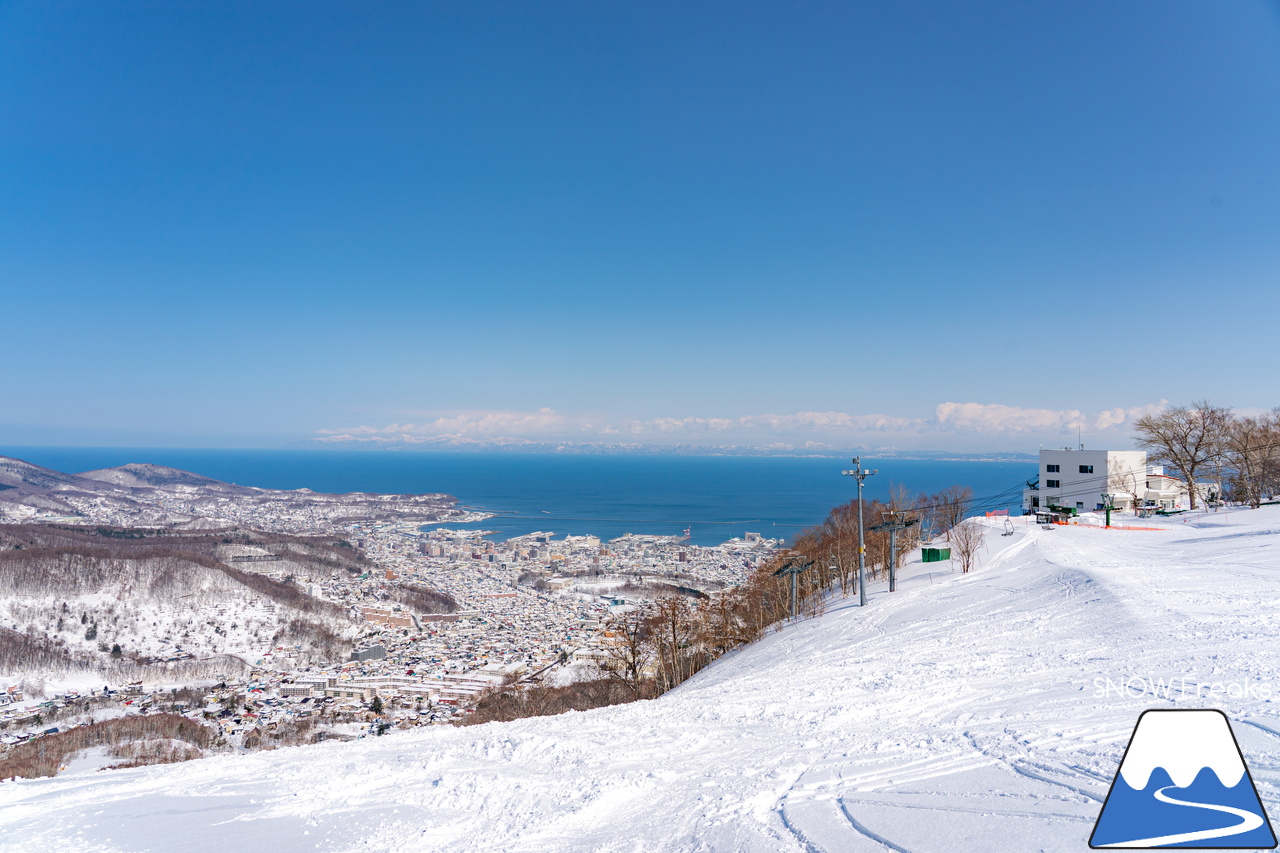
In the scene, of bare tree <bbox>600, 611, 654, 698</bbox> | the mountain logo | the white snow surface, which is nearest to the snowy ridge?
the mountain logo

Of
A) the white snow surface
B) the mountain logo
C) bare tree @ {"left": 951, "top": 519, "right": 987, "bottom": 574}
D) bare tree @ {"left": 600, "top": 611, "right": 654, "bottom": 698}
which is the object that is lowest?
bare tree @ {"left": 600, "top": 611, "right": 654, "bottom": 698}

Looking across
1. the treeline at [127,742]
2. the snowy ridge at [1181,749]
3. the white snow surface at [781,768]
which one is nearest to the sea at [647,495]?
the white snow surface at [781,768]

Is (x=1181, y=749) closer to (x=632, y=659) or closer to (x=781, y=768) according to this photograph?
(x=781, y=768)

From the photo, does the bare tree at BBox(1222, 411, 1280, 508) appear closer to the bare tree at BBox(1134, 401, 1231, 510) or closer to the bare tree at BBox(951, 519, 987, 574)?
the bare tree at BBox(1134, 401, 1231, 510)

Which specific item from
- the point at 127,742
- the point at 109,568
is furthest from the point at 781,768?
the point at 109,568

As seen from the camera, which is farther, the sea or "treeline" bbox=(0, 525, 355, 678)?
the sea

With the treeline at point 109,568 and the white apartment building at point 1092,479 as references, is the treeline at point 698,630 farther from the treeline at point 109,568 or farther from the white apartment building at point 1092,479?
the treeline at point 109,568

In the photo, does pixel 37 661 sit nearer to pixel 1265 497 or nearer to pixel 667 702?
pixel 667 702

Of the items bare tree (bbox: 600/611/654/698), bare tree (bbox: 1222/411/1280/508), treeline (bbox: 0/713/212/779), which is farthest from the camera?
bare tree (bbox: 1222/411/1280/508)

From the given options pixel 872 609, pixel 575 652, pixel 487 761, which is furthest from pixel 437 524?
pixel 487 761
